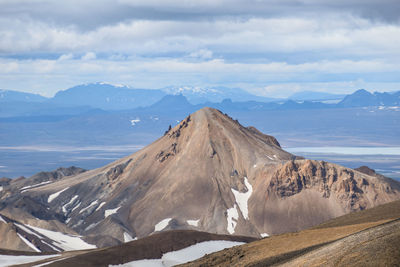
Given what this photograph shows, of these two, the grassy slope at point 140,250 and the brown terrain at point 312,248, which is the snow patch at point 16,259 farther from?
the brown terrain at point 312,248

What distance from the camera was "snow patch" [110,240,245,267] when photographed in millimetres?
120625

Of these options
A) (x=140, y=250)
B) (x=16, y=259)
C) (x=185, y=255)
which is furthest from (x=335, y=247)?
(x=16, y=259)

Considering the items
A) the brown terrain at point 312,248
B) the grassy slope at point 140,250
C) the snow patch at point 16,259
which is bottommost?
the snow patch at point 16,259

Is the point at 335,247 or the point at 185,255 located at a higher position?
the point at 335,247

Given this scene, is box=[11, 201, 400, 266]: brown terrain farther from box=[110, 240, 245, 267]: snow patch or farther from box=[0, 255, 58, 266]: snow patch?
box=[0, 255, 58, 266]: snow patch

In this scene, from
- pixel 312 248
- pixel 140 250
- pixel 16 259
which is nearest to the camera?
pixel 312 248

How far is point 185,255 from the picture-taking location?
428 ft

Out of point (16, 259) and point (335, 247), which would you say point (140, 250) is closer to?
point (16, 259)

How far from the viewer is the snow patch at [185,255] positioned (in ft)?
396

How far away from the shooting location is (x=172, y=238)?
13725 centimetres

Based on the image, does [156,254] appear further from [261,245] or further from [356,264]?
[356,264]

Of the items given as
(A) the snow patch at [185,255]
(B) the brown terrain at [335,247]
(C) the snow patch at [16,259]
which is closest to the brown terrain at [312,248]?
(B) the brown terrain at [335,247]

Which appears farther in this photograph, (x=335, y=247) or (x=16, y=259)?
(x=16, y=259)

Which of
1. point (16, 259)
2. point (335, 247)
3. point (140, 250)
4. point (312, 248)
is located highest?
point (335, 247)
